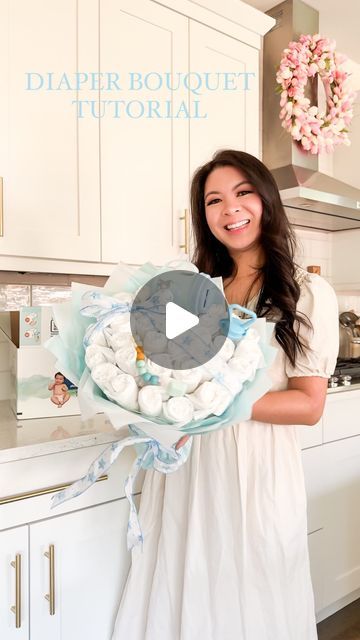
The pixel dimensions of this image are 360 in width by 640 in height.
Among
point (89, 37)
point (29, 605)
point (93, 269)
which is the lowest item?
point (29, 605)

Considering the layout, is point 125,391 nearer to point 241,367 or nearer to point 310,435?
point 241,367

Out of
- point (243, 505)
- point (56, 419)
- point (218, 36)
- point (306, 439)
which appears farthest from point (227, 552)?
point (218, 36)

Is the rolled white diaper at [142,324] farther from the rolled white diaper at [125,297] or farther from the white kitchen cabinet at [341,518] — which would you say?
the white kitchen cabinet at [341,518]

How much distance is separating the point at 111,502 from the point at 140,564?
16 centimetres

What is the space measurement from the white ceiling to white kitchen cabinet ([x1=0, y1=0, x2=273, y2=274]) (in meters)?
0.50

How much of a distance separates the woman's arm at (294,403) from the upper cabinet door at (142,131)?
764mm

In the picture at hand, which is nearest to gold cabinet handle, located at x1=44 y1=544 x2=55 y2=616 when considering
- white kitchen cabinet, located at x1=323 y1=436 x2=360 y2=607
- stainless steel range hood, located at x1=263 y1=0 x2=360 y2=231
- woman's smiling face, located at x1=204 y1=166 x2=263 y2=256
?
woman's smiling face, located at x1=204 y1=166 x2=263 y2=256

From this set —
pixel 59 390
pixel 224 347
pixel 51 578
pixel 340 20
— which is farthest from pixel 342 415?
pixel 340 20

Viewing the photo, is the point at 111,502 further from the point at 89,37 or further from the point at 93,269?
the point at 89,37

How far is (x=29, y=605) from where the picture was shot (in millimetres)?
1034

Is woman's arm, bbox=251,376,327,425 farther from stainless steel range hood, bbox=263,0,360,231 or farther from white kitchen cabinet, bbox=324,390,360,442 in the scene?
stainless steel range hood, bbox=263,0,360,231

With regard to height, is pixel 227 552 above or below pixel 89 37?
below

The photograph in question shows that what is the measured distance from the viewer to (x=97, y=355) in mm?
660

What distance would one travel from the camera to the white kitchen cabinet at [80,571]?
105cm
